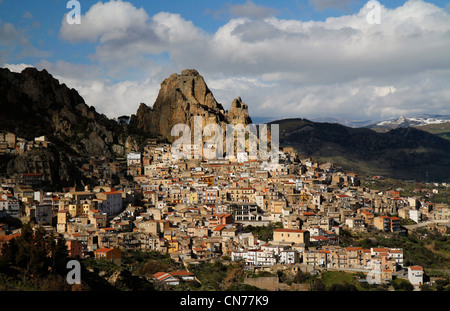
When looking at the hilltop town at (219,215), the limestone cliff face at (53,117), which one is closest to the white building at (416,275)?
the hilltop town at (219,215)

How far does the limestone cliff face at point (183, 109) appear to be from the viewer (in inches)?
3194

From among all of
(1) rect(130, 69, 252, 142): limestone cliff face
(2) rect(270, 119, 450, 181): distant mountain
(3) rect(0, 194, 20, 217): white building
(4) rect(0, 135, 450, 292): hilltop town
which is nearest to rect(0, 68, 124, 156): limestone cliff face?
(4) rect(0, 135, 450, 292): hilltop town

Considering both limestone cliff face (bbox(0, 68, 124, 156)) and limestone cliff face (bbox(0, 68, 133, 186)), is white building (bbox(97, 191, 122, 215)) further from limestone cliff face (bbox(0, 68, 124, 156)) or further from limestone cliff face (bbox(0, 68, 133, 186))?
limestone cliff face (bbox(0, 68, 124, 156))

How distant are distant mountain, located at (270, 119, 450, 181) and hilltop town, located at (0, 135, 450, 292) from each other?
61040 mm

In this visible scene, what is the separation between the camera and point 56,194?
4766 centimetres

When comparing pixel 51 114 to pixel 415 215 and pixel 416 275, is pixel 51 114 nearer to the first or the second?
pixel 415 215

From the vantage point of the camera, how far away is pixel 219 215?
149 feet

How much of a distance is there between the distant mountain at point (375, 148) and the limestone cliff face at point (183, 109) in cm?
4214

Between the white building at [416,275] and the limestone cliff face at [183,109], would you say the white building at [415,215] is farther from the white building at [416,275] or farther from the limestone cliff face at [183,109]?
the limestone cliff face at [183,109]

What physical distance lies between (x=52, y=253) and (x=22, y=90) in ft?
150

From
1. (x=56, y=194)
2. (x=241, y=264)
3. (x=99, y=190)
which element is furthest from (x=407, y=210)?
(x=56, y=194)

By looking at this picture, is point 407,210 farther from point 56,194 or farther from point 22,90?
point 22,90

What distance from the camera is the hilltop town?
3775 cm

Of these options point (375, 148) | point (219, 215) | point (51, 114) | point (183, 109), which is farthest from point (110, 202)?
point (375, 148)
